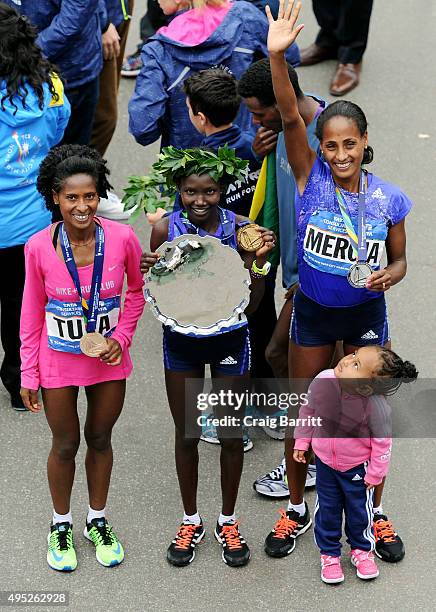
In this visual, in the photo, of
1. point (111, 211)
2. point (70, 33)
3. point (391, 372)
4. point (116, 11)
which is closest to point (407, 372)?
point (391, 372)

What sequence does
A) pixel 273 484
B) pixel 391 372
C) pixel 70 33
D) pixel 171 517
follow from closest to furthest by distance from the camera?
pixel 391 372 → pixel 171 517 → pixel 273 484 → pixel 70 33

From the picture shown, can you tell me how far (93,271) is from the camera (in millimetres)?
4332

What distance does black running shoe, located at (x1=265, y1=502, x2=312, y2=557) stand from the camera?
4832 mm

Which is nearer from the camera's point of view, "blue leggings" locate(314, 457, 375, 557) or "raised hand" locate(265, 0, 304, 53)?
"raised hand" locate(265, 0, 304, 53)

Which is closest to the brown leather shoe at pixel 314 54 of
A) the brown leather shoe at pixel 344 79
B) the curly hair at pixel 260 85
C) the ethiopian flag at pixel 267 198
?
the brown leather shoe at pixel 344 79

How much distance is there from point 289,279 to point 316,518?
1105 mm

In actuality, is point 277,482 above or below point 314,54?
below

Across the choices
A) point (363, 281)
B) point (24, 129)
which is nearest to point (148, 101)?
point (24, 129)

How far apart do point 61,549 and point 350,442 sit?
140 cm

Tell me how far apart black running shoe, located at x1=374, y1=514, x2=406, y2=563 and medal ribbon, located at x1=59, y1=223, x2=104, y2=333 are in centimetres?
163

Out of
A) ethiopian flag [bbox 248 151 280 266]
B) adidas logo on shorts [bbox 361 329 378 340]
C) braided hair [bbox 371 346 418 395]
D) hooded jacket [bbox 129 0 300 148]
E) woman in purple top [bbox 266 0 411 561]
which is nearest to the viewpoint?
braided hair [bbox 371 346 418 395]

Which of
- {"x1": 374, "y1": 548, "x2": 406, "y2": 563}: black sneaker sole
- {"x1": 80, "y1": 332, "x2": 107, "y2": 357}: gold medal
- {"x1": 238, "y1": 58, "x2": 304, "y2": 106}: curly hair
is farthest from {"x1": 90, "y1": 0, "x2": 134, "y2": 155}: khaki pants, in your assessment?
{"x1": 374, "y1": 548, "x2": 406, "y2": 563}: black sneaker sole

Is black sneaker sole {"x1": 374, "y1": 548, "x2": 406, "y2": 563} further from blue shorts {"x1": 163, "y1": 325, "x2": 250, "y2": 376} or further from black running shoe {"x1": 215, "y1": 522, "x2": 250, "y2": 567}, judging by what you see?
blue shorts {"x1": 163, "y1": 325, "x2": 250, "y2": 376}

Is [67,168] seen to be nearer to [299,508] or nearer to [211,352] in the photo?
[211,352]
